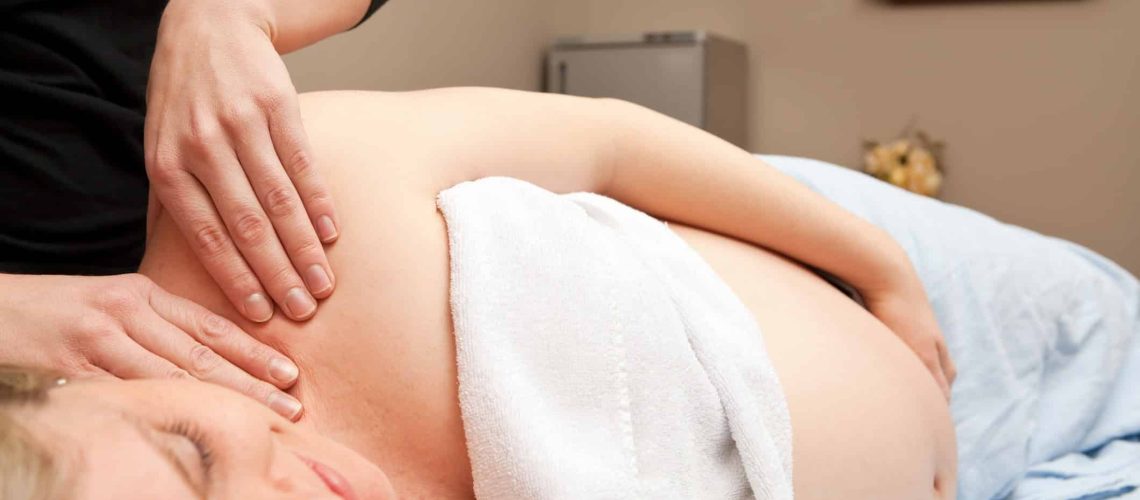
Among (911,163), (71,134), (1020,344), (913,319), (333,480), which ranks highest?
(71,134)

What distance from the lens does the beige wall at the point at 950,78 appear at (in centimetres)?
371

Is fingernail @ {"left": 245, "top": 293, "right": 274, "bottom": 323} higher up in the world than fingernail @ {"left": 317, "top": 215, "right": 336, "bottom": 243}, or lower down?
lower down

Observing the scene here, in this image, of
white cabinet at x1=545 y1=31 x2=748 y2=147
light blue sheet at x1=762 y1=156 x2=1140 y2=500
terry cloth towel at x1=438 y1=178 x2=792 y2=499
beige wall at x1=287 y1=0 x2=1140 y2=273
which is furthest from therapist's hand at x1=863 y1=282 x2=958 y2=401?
→ white cabinet at x1=545 y1=31 x2=748 y2=147

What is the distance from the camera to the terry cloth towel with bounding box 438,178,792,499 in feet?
2.54

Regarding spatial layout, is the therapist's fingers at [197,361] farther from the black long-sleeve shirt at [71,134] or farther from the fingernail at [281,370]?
the black long-sleeve shirt at [71,134]

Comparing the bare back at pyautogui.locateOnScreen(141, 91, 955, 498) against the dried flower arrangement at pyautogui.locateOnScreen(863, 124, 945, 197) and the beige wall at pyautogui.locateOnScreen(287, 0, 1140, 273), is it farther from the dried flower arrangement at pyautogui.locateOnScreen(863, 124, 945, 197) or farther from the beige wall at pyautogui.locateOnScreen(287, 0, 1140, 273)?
the dried flower arrangement at pyautogui.locateOnScreen(863, 124, 945, 197)

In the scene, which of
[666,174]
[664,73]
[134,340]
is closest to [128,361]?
[134,340]

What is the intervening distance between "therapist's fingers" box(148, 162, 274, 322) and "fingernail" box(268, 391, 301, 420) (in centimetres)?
7

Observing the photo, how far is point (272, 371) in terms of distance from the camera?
0.82 meters

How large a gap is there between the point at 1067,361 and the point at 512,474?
1141 mm

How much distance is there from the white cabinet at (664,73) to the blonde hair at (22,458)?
3263mm

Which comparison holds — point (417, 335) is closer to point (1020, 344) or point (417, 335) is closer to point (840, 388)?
point (840, 388)

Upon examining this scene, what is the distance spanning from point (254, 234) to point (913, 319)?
0.86 metres

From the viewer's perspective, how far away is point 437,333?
0.82 m
